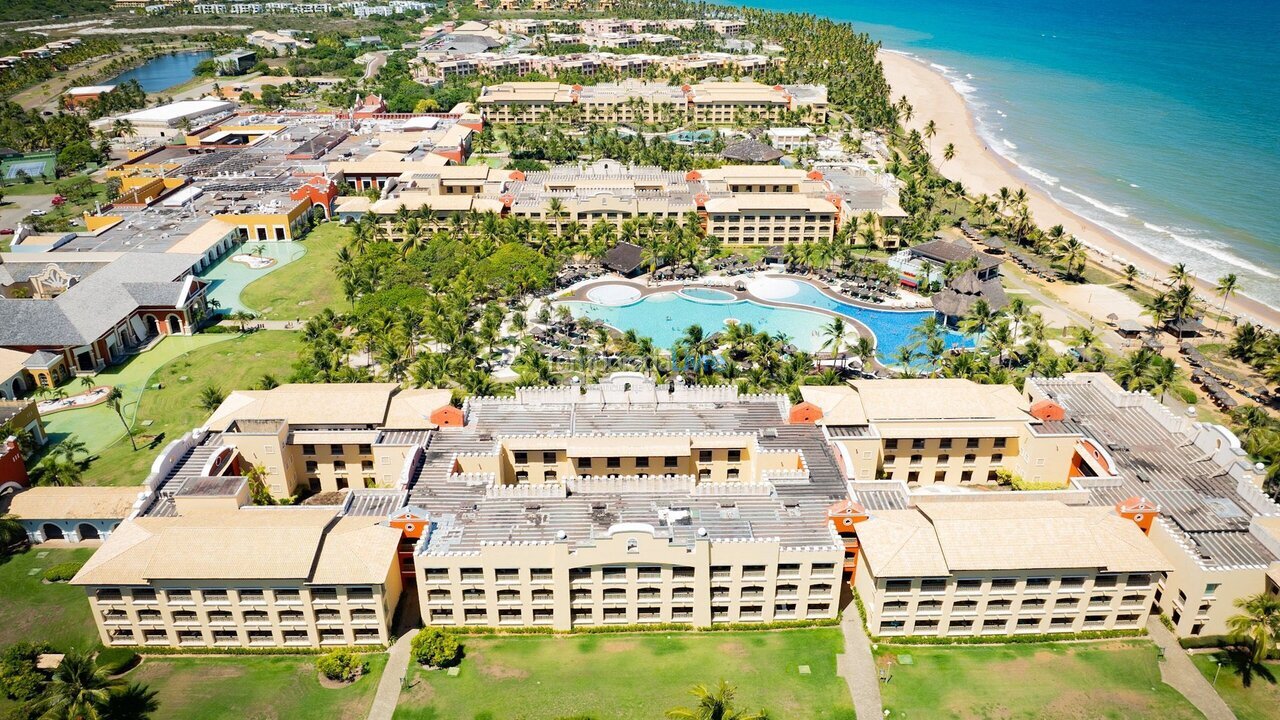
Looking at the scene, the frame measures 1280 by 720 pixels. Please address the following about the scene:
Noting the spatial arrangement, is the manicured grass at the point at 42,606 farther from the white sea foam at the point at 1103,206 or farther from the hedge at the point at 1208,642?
the white sea foam at the point at 1103,206

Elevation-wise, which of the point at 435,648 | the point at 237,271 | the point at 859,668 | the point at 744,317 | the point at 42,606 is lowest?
the point at 859,668

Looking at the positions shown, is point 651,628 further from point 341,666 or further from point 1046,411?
point 1046,411

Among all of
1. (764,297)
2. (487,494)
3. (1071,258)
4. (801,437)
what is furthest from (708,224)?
(487,494)

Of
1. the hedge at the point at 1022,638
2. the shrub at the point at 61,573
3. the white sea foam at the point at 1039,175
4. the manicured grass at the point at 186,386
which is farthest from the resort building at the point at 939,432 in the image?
the white sea foam at the point at 1039,175

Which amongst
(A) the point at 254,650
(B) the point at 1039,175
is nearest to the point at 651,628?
(A) the point at 254,650

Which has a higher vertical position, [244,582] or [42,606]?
[244,582]

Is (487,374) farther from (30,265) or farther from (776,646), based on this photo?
(30,265)

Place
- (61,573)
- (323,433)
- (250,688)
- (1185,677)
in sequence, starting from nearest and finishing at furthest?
(250,688) → (1185,677) → (61,573) → (323,433)

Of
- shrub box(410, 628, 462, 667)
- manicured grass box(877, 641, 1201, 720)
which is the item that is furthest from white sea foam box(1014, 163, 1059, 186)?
shrub box(410, 628, 462, 667)
